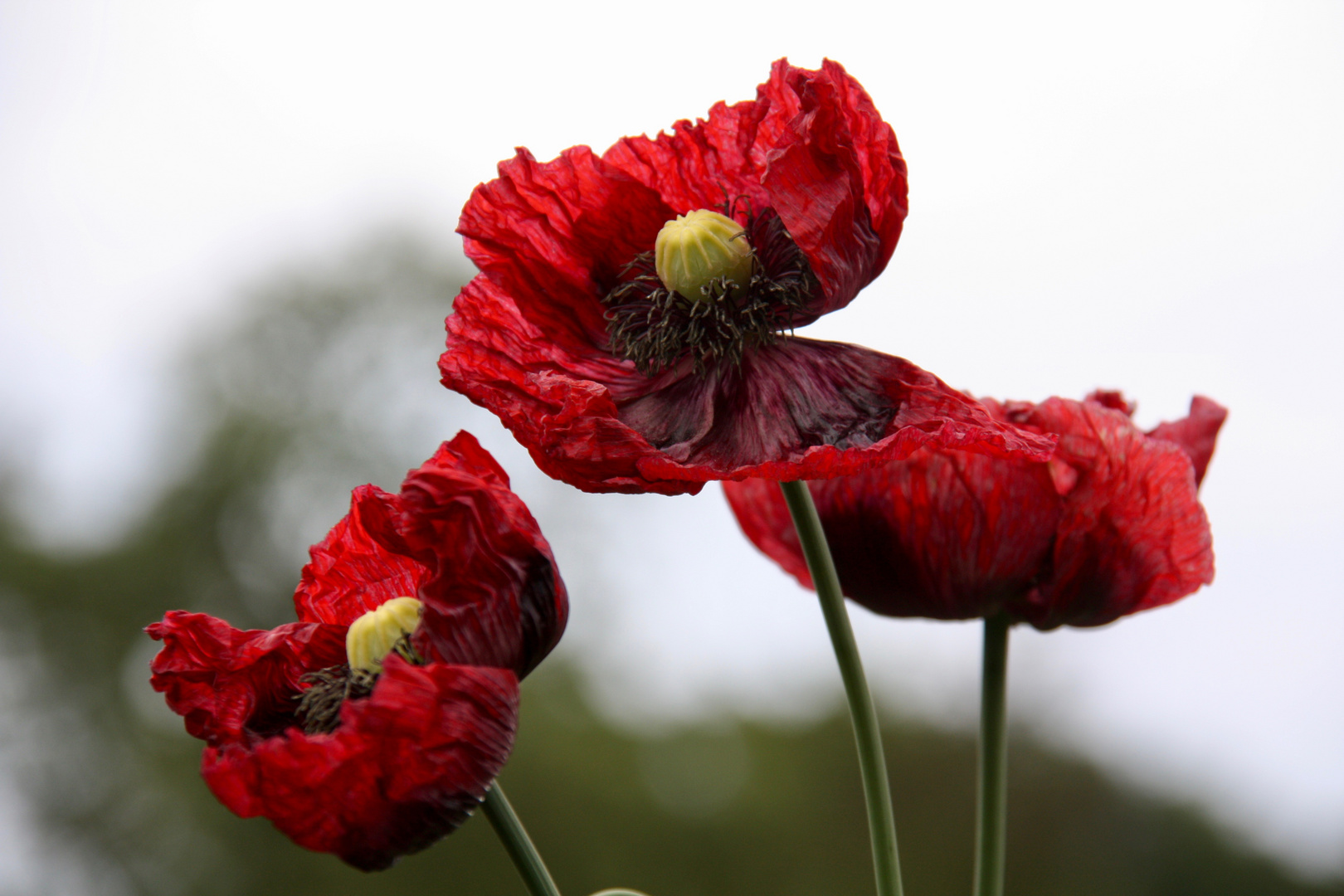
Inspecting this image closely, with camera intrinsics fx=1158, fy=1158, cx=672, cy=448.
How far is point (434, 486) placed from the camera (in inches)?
18.5

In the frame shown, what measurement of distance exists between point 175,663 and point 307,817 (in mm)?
131

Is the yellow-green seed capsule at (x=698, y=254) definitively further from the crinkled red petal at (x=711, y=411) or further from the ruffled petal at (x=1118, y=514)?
the ruffled petal at (x=1118, y=514)

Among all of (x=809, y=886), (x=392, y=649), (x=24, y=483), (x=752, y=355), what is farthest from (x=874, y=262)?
(x=24, y=483)

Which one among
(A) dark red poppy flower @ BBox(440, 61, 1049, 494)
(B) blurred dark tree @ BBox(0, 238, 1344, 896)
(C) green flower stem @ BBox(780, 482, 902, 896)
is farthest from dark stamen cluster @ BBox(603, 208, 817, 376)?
(B) blurred dark tree @ BBox(0, 238, 1344, 896)

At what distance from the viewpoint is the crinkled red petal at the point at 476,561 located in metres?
0.46

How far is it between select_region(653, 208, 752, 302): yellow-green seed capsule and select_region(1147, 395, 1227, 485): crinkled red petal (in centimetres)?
30

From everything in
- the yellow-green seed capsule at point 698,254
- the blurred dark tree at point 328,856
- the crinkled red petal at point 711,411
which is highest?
the yellow-green seed capsule at point 698,254

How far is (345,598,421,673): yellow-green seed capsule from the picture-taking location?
50cm

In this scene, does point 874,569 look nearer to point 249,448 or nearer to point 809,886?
point 809,886

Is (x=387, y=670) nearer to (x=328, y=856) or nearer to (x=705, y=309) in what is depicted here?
(x=705, y=309)

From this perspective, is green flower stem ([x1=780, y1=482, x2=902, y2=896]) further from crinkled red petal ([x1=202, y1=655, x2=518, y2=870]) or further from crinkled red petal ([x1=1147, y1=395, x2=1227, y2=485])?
crinkled red petal ([x1=1147, y1=395, x2=1227, y2=485])

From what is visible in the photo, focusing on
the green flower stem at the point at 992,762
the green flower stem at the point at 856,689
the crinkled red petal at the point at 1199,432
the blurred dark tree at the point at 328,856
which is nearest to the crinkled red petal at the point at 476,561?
the green flower stem at the point at 856,689

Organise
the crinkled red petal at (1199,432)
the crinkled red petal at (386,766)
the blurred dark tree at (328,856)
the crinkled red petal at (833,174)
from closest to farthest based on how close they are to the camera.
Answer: the crinkled red petal at (386,766) → the crinkled red petal at (833,174) → the crinkled red petal at (1199,432) → the blurred dark tree at (328,856)

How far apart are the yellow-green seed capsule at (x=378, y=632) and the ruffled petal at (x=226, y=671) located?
0.12 ft
